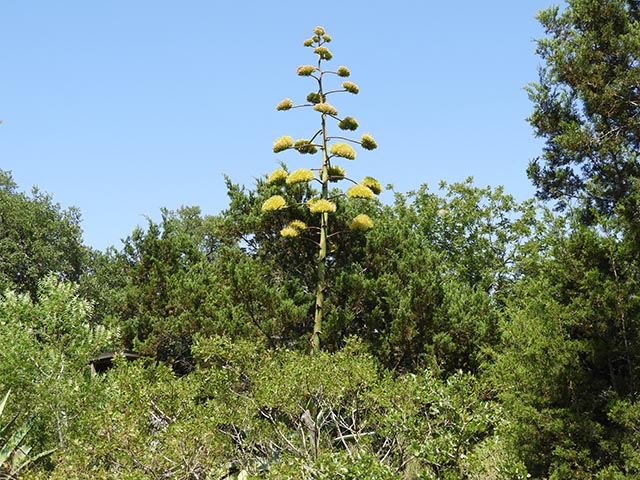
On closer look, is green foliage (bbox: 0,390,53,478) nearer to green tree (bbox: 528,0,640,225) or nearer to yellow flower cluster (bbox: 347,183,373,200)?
yellow flower cluster (bbox: 347,183,373,200)

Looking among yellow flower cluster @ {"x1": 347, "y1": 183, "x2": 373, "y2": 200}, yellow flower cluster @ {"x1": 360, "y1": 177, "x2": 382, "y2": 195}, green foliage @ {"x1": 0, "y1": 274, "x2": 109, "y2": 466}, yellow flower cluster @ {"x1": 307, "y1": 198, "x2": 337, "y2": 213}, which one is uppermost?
yellow flower cluster @ {"x1": 360, "y1": 177, "x2": 382, "y2": 195}

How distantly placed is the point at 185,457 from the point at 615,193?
711cm

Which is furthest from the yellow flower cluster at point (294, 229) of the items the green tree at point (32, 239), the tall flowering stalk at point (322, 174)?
the green tree at point (32, 239)

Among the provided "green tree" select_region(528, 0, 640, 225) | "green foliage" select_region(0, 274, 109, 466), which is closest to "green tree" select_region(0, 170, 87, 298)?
"green foliage" select_region(0, 274, 109, 466)

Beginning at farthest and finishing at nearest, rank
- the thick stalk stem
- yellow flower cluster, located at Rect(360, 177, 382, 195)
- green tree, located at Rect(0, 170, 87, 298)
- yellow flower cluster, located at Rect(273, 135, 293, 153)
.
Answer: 1. green tree, located at Rect(0, 170, 87, 298)
2. yellow flower cluster, located at Rect(273, 135, 293, 153)
3. yellow flower cluster, located at Rect(360, 177, 382, 195)
4. the thick stalk stem

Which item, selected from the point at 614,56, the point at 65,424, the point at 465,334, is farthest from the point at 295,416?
the point at 614,56

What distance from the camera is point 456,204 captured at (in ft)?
83.4

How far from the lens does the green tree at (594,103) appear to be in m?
8.28

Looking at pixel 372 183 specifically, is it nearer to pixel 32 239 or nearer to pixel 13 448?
pixel 13 448

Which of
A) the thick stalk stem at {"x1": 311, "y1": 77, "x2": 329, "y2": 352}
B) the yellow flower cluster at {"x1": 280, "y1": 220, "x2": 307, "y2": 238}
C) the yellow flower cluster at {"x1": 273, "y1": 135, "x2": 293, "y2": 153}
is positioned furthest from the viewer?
the yellow flower cluster at {"x1": 273, "y1": 135, "x2": 293, "y2": 153}

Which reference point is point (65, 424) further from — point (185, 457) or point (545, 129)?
point (545, 129)

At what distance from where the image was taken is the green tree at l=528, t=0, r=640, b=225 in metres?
8.28

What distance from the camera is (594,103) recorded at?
27.7ft

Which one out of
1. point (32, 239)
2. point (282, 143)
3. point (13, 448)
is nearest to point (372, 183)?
point (282, 143)
